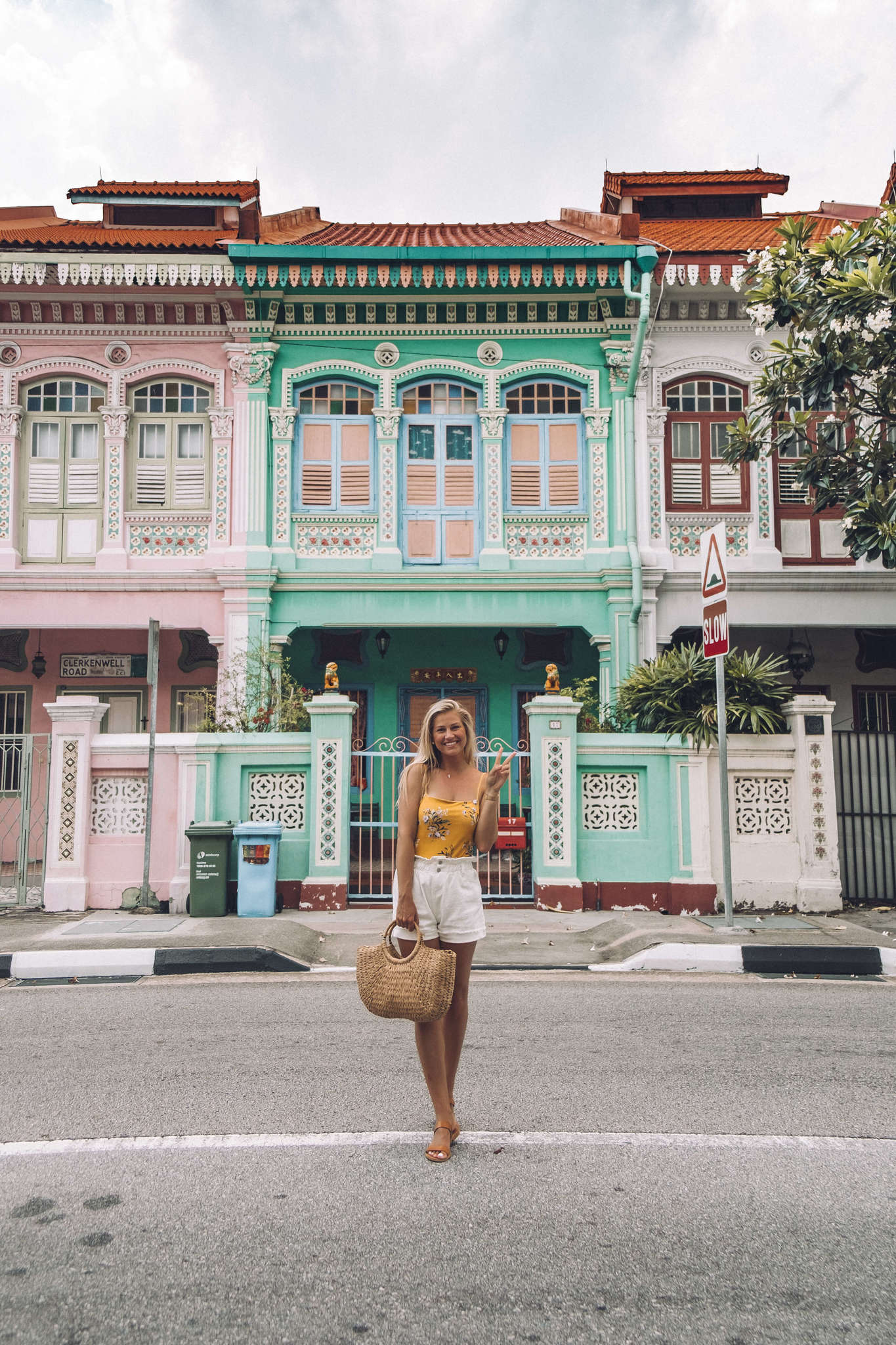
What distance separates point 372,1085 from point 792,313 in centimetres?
877

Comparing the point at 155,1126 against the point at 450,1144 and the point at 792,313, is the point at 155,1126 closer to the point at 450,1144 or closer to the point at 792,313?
the point at 450,1144

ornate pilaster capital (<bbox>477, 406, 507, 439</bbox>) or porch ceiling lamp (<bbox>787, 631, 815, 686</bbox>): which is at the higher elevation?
ornate pilaster capital (<bbox>477, 406, 507, 439</bbox>)

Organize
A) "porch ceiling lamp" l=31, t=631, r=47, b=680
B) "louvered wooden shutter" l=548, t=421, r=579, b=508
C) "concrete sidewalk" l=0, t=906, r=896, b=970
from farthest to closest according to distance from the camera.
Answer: "porch ceiling lamp" l=31, t=631, r=47, b=680
"louvered wooden shutter" l=548, t=421, r=579, b=508
"concrete sidewalk" l=0, t=906, r=896, b=970

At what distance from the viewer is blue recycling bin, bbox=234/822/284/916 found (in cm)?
912

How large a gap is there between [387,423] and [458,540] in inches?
74.8

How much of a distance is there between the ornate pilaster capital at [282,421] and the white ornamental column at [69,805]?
5511mm

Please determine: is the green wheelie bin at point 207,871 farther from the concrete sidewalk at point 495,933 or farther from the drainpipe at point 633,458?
the drainpipe at point 633,458

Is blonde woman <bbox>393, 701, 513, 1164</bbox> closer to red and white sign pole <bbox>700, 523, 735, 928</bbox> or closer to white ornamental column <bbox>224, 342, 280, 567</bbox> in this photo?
red and white sign pole <bbox>700, 523, 735, 928</bbox>

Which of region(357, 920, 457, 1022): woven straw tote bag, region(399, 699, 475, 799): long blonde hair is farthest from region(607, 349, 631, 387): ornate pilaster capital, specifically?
region(357, 920, 457, 1022): woven straw tote bag

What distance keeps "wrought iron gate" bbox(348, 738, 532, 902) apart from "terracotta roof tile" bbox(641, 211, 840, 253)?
25.5 feet

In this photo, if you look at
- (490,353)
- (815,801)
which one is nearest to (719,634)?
(815,801)

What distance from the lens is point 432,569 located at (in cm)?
1333

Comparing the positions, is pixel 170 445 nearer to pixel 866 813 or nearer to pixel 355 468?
pixel 355 468

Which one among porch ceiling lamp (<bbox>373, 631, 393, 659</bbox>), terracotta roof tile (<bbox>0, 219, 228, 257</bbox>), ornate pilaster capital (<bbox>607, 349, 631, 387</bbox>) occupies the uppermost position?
terracotta roof tile (<bbox>0, 219, 228, 257</bbox>)
